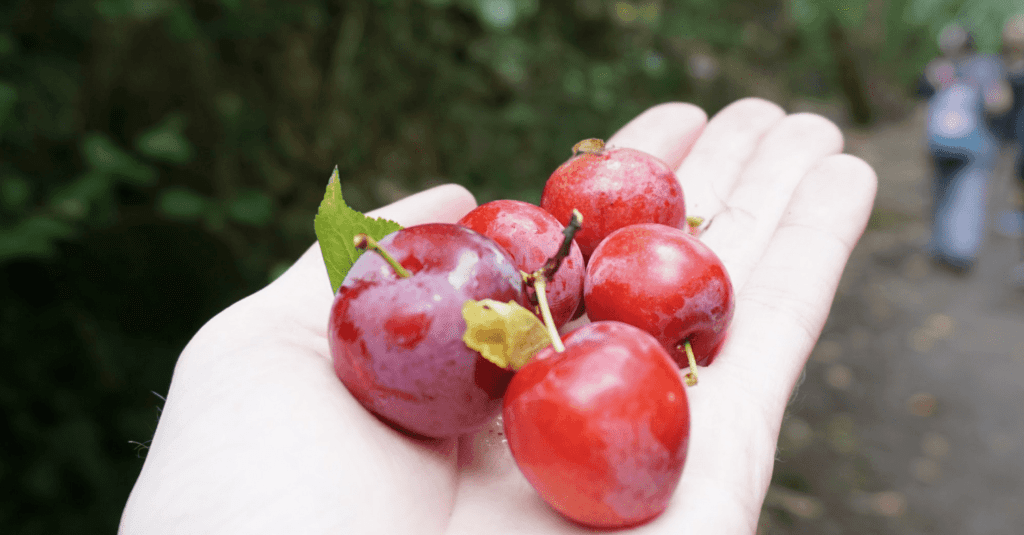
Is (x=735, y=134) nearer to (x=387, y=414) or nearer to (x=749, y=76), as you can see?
(x=387, y=414)

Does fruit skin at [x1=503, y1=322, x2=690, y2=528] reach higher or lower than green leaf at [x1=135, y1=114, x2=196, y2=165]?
higher

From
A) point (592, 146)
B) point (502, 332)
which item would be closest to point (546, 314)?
point (502, 332)

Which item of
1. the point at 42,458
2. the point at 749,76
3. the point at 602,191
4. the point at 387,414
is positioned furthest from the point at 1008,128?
the point at 42,458

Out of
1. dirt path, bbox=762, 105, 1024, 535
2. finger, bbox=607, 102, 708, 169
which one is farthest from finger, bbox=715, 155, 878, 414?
dirt path, bbox=762, 105, 1024, 535

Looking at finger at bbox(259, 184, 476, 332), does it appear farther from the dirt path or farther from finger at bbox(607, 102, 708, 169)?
the dirt path

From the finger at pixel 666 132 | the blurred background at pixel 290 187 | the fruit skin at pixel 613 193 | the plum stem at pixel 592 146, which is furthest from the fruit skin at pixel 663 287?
the blurred background at pixel 290 187
